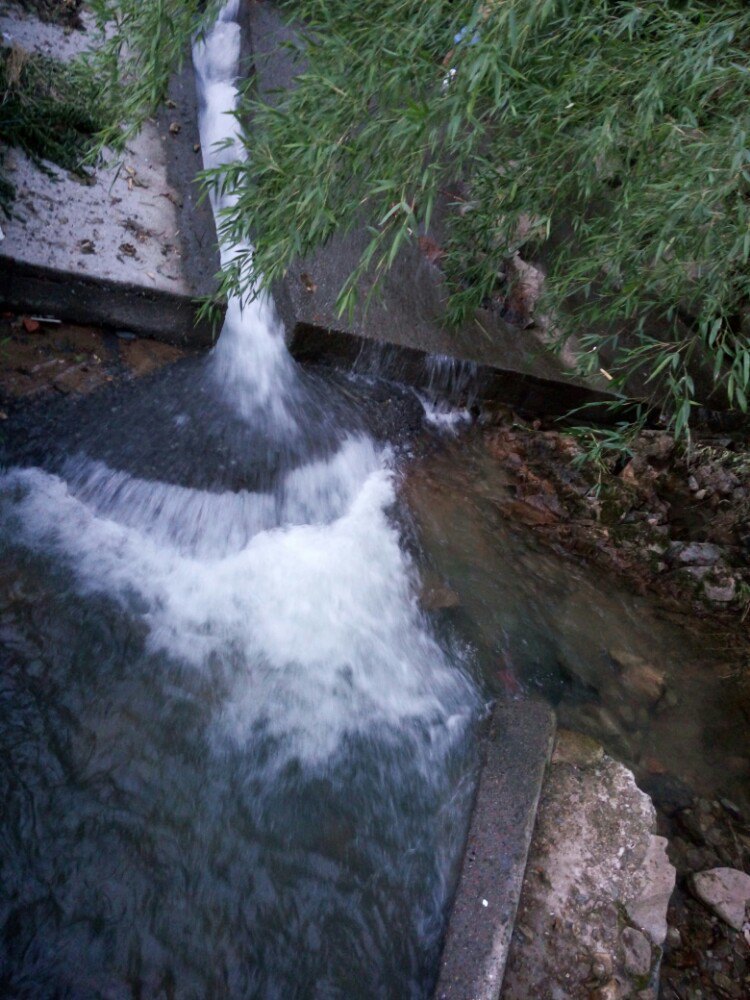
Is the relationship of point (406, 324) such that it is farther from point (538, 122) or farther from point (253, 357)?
point (538, 122)

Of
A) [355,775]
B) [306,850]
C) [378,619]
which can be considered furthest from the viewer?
[378,619]

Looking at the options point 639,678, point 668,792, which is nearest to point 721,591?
point 639,678

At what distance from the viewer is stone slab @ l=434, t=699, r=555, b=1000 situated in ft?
7.30

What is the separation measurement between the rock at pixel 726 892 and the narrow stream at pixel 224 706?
1.03 m

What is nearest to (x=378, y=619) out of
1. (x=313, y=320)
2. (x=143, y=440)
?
(x=143, y=440)

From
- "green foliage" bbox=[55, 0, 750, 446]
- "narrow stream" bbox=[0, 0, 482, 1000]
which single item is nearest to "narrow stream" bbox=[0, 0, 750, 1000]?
"narrow stream" bbox=[0, 0, 482, 1000]

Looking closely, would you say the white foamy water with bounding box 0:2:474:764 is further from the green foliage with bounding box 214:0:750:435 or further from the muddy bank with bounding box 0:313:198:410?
the green foliage with bounding box 214:0:750:435

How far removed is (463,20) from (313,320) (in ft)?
6.17

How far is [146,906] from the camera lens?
2.31 metres

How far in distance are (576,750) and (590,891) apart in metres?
0.53

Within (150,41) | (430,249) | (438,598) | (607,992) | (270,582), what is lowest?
(607,992)

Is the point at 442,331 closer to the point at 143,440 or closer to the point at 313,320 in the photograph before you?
the point at 313,320

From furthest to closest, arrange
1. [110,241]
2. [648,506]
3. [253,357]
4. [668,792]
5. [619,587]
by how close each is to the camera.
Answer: [648,506]
[619,587]
[253,357]
[110,241]
[668,792]

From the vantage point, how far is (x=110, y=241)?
381cm
